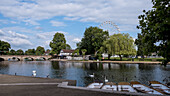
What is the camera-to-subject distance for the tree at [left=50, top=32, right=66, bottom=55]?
132 meters

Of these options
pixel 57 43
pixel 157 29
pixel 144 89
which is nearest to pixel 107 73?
pixel 144 89

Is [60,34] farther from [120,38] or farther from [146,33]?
[146,33]

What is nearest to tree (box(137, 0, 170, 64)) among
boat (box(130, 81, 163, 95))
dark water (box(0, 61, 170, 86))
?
boat (box(130, 81, 163, 95))

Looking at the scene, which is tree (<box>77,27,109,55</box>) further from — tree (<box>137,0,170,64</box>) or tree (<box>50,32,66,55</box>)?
tree (<box>137,0,170,64</box>)

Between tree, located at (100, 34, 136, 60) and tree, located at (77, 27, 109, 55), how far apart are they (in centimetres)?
1745

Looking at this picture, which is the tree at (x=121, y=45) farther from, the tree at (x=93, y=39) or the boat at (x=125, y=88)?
the boat at (x=125, y=88)

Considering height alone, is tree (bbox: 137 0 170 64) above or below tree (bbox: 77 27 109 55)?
below

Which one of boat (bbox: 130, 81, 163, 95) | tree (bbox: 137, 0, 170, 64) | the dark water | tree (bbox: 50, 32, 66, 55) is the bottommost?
the dark water

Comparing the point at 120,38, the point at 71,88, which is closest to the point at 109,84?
the point at 71,88

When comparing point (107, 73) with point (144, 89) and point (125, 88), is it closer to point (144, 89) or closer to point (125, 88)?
point (125, 88)

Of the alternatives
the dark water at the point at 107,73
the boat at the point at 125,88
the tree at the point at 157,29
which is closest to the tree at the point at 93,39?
the dark water at the point at 107,73

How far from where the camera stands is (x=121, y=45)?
81.5 meters

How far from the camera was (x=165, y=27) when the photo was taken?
386 inches

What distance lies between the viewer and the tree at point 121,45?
8062cm
